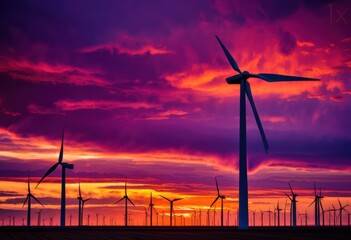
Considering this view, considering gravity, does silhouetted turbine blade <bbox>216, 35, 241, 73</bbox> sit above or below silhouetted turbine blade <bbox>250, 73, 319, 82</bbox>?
above

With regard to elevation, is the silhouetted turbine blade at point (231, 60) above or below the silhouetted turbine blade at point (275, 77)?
above

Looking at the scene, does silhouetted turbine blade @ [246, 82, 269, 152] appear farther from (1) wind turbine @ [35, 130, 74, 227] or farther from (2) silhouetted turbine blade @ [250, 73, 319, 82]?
(1) wind turbine @ [35, 130, 74, 227]

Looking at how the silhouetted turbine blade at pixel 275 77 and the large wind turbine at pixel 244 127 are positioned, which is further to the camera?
the silhouetted turbine blade at pixel 275 77
